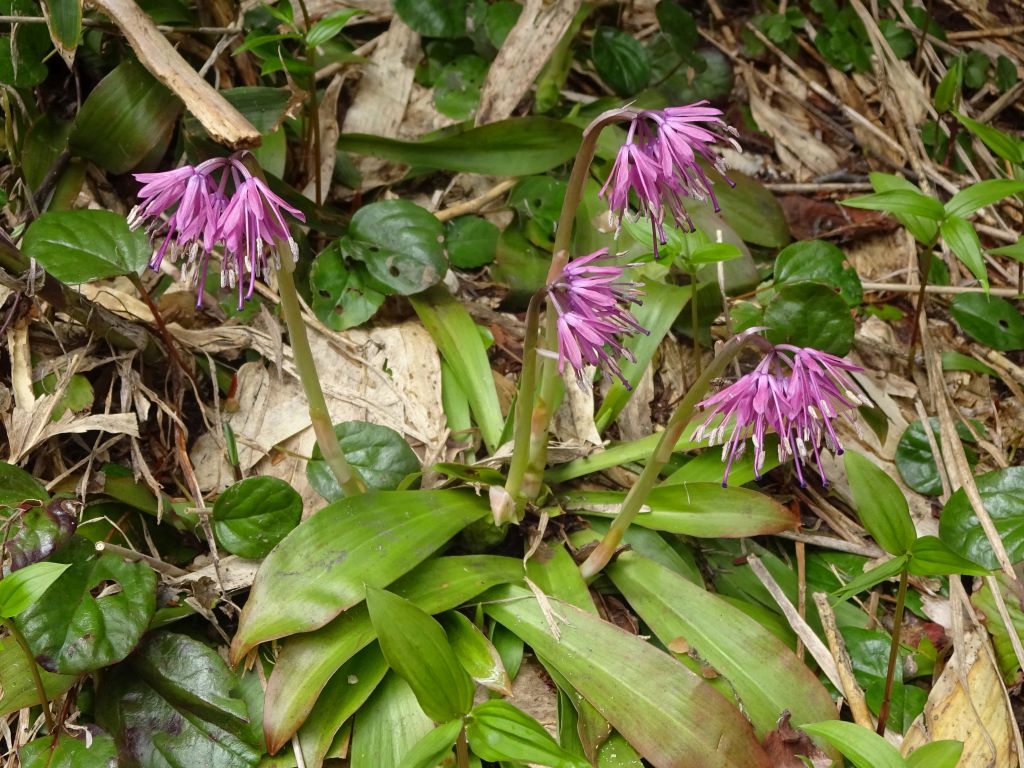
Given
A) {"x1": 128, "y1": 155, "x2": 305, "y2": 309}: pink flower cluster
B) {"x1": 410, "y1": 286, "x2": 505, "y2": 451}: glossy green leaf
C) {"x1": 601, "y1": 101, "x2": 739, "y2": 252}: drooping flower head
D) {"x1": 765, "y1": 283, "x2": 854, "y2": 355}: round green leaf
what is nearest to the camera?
{"x1": 128, "y1": 155, "x2": 305, "y2": 309}: pink flower cluster

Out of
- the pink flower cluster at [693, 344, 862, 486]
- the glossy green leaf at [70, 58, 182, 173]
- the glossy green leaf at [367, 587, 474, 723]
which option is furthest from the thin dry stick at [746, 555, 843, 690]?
the glossy green leaf at [70, 58, 182, 173]

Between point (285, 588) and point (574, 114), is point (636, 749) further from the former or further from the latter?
point (574, 114)

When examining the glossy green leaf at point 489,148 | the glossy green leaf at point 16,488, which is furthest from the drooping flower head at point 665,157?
the glossy green leaf at point 16,488

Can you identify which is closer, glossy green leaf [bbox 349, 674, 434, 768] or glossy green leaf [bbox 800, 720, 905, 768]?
glossy green leaf [bbox 800, 720, 905, 768]

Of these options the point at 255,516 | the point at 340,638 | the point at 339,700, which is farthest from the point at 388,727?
the point at 255,516

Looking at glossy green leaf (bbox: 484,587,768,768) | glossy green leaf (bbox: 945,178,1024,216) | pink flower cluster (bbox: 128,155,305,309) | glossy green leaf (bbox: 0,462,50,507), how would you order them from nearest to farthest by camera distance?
pink flower cluster (bbox: 128,155,305,309) < glossy green leaf (bbox: 484,587,768,768) < glossy green leaf (bbox: 0,462,50,507) < glossy green leaf (bbox: 945,178,1024,216)

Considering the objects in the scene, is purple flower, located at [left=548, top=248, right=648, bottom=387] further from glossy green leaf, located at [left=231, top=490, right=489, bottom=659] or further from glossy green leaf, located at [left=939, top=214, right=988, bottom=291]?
glossy green leaf, located at [left=939, top=214, right=988, bottom=291]

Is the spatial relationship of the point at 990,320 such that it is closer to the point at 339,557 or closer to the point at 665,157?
the point at 665,157

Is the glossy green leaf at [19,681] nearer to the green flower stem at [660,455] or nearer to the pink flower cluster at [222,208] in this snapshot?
the pink flower cluster at [222,208]
